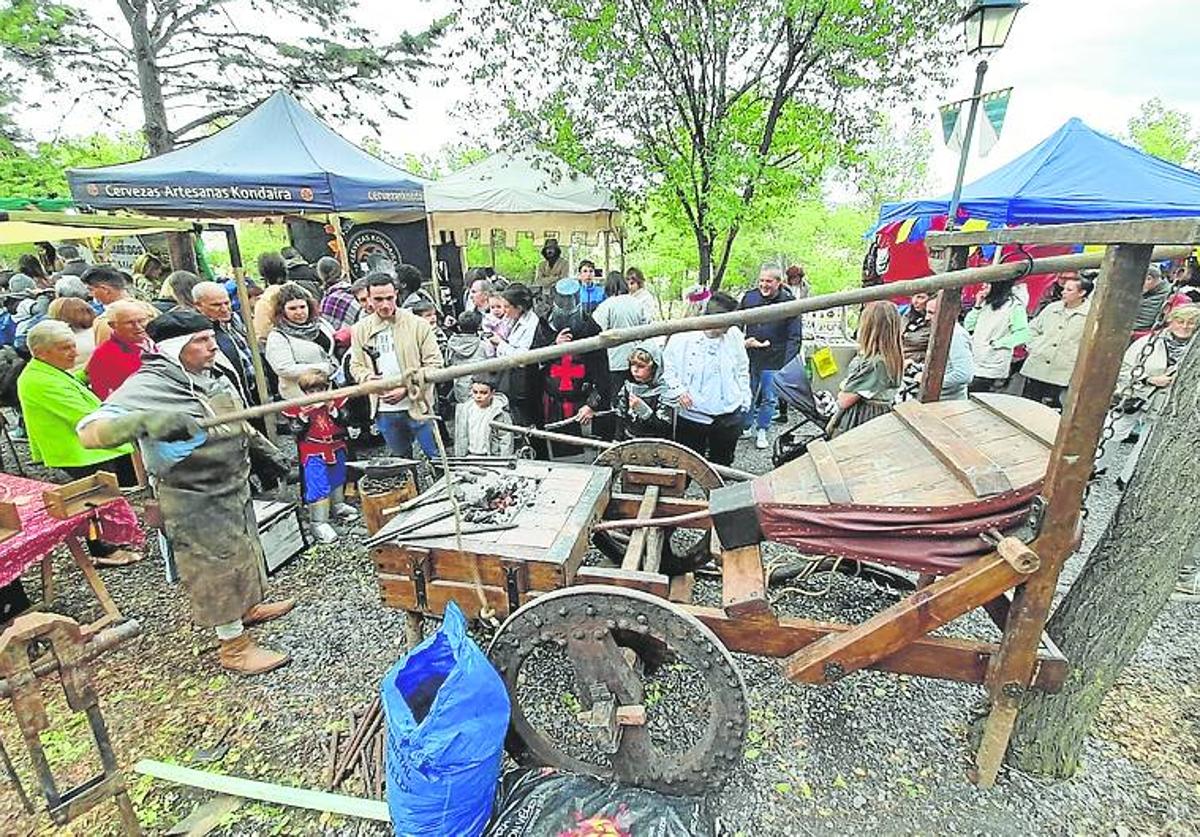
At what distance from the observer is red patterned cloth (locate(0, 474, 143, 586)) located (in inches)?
120

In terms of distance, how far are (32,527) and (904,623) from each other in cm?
438

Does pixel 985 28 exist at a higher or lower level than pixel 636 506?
higher

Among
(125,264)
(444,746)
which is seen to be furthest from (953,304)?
(125,264)

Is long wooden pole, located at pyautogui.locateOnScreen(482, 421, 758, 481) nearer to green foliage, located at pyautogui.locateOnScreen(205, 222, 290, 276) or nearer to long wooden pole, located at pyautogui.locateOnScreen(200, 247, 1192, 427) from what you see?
long wooden pole, located at pyautogui.locateOnScreen(200, 247, 1192, 427)

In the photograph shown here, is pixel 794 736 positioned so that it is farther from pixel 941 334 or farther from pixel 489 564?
pixel 941 334

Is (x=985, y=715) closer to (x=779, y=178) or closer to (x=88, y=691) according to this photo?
(x=88, y=691)

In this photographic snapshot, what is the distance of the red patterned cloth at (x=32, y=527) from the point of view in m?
Result: 3.04

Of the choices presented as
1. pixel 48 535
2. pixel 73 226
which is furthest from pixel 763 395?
pixel 73 226

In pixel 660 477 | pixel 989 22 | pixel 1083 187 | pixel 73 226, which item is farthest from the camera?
pixel 1083 187

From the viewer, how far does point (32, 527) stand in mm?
3236

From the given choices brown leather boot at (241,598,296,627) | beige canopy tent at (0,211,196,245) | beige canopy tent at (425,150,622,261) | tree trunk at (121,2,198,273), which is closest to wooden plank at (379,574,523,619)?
brown leather boot at (241,598,296,627)

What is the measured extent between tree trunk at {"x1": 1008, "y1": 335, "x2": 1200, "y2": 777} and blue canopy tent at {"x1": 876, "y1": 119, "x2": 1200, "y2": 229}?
23.3 feet

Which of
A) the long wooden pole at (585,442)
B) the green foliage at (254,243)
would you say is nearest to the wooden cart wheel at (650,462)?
the long wooden pole at (585,442)

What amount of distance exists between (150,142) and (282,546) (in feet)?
36.9
